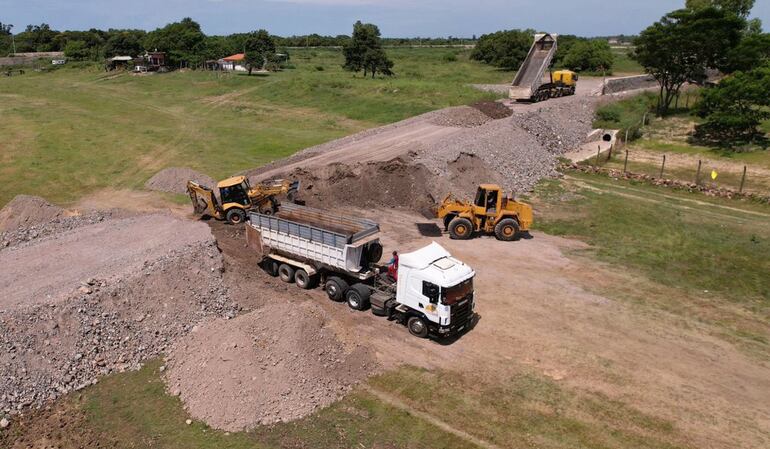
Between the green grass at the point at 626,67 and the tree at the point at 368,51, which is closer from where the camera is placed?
the tree at the point at 368,51

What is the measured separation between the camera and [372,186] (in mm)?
30734

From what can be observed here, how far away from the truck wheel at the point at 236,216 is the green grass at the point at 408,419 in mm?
11961

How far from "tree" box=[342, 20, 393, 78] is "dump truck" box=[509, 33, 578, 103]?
3015cm

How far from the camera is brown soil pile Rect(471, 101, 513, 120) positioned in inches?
1732

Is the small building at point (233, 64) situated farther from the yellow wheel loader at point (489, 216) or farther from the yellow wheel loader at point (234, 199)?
the yellow wheel loader at point (489, 216)

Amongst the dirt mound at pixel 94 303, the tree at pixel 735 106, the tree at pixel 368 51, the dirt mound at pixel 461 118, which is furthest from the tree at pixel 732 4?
the dirt mound at pixel 94 303

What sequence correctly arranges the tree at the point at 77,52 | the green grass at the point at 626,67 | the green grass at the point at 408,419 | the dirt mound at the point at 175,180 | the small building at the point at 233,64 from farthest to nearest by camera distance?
the tree at the point at 77,52
the small building at the point at 233,64
the green grass at the point at 626,67
the dirt mound at the point at 175,180
the green grass at the point at 408,419

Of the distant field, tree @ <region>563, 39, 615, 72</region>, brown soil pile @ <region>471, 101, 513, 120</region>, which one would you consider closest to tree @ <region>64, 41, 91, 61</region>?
the distant field

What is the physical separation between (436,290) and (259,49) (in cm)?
8217

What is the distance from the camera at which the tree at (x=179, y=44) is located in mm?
97625

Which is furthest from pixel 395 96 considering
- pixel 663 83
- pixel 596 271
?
pixel 596 271

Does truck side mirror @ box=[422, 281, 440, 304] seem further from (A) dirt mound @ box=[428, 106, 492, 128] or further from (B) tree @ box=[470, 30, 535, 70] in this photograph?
(B) tree @ box=[470, 30, 535, 70]

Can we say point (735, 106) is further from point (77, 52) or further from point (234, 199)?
point (77, 52)

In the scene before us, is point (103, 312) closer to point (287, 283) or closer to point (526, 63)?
point (287, 283)
